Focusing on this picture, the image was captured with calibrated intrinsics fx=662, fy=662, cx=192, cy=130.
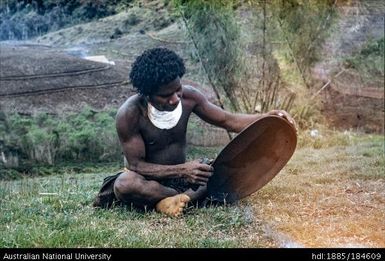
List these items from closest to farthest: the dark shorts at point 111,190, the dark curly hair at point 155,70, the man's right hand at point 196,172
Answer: the dark curly hair at point 155,70 < the man's right hand at point 196,172 < the dark shorts at point 111,190

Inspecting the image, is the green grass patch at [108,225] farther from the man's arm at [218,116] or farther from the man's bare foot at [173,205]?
the man's arm at [218,116]

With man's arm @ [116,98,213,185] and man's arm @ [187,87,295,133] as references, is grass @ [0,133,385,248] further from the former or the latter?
man's arm @ [187,87,295,133]

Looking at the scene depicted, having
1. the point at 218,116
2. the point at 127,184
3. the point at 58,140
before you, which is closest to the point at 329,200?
the point at 218,116

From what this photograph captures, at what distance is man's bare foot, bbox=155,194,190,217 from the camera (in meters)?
4.50

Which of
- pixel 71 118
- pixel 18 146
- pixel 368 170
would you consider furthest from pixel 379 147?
pixel 18 146

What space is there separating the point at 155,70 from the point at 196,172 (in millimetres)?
754

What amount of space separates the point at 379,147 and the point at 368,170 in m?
1.91

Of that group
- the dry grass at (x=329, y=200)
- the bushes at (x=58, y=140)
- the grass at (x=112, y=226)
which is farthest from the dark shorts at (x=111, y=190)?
the bushes at (x=58, y=140)

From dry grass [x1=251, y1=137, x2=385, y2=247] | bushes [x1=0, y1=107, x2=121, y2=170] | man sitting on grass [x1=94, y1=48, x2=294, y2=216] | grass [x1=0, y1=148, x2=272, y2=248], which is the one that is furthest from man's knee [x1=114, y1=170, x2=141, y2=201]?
bushes [x1=0, y1=107, x2=121, y2=170]

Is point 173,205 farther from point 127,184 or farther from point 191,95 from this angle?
point 191,95

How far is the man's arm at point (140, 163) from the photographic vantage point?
4.59 metres

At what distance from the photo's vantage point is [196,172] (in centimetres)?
457

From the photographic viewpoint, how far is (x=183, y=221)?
433 centimetres

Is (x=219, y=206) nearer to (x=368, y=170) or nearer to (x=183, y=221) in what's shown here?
(x=183, y=221)
